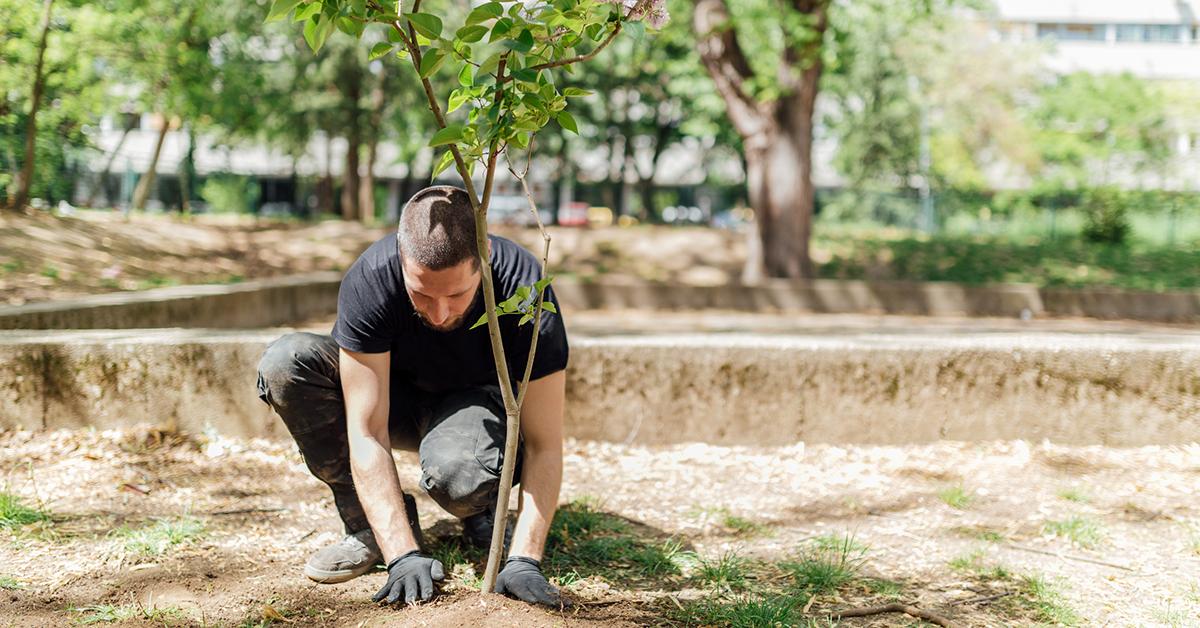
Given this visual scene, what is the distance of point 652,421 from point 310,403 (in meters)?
1.85

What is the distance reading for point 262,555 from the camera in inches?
121

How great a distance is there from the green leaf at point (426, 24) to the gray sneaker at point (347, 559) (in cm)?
146

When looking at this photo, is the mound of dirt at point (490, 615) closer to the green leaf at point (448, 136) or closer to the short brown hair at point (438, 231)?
the short brown hair at point (438, 231)

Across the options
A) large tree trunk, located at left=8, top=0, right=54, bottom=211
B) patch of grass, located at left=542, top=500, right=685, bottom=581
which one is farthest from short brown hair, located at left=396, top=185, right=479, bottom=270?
large tree trunk, located at left=8, top=0, right=54, bottom=211

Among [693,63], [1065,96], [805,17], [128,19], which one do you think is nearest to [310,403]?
[805,17]

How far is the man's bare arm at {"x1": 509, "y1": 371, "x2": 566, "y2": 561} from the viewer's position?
2814 mm

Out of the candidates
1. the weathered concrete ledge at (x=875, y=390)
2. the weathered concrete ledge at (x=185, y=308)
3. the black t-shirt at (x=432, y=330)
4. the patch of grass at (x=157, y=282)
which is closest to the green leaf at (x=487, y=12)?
the black t-shirt at (x=432, y=330)

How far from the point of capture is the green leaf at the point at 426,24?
6.38 feet

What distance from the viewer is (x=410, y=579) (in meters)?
2.62

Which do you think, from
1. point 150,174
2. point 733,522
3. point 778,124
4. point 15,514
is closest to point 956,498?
point 733,522

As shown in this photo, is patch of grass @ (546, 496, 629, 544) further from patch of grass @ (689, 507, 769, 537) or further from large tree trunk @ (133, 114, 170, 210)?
large tree trunk @ (133, 114, 170, 210)

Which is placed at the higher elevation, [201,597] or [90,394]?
[90,394]

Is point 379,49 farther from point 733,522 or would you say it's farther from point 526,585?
point 733,522

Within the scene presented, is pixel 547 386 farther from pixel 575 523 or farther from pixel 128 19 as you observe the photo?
pixel 128 19
